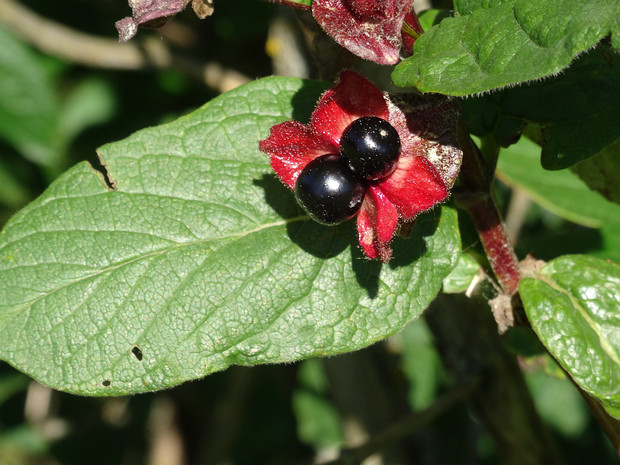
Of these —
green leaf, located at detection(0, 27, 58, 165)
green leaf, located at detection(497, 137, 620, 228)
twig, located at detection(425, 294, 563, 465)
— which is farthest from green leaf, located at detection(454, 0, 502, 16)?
green leaf, located at detection(0, 27, 58, 165)

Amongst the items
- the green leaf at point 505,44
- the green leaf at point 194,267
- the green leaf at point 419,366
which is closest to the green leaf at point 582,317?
the green leaf at point 194,267

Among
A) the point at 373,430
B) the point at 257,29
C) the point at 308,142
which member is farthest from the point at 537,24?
the point at 257,29

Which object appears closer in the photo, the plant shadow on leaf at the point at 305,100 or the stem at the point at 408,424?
the plant shadow on leaf at the point at 305,100

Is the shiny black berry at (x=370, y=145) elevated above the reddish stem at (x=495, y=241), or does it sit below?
above

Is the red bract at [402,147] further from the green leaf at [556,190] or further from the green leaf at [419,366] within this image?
the green leaf at [419,366]

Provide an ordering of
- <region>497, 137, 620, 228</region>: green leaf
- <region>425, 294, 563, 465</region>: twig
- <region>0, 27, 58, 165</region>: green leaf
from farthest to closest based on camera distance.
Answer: <region>0, 27, 58, 165</region>: green leaf < <region>497, 137, 620, 228</region>: green leaf < <region>425, 294, 563, 465</region>: twig

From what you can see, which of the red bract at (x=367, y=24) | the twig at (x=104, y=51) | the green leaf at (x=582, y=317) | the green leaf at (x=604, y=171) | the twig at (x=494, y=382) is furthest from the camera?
the twig at (x=104, y=51)

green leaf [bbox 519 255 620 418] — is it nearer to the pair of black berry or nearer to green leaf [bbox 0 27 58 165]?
the pair of black berry

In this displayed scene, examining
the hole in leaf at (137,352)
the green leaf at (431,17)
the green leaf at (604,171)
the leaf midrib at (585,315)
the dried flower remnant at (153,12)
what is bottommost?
the green leaf at (604,171)
